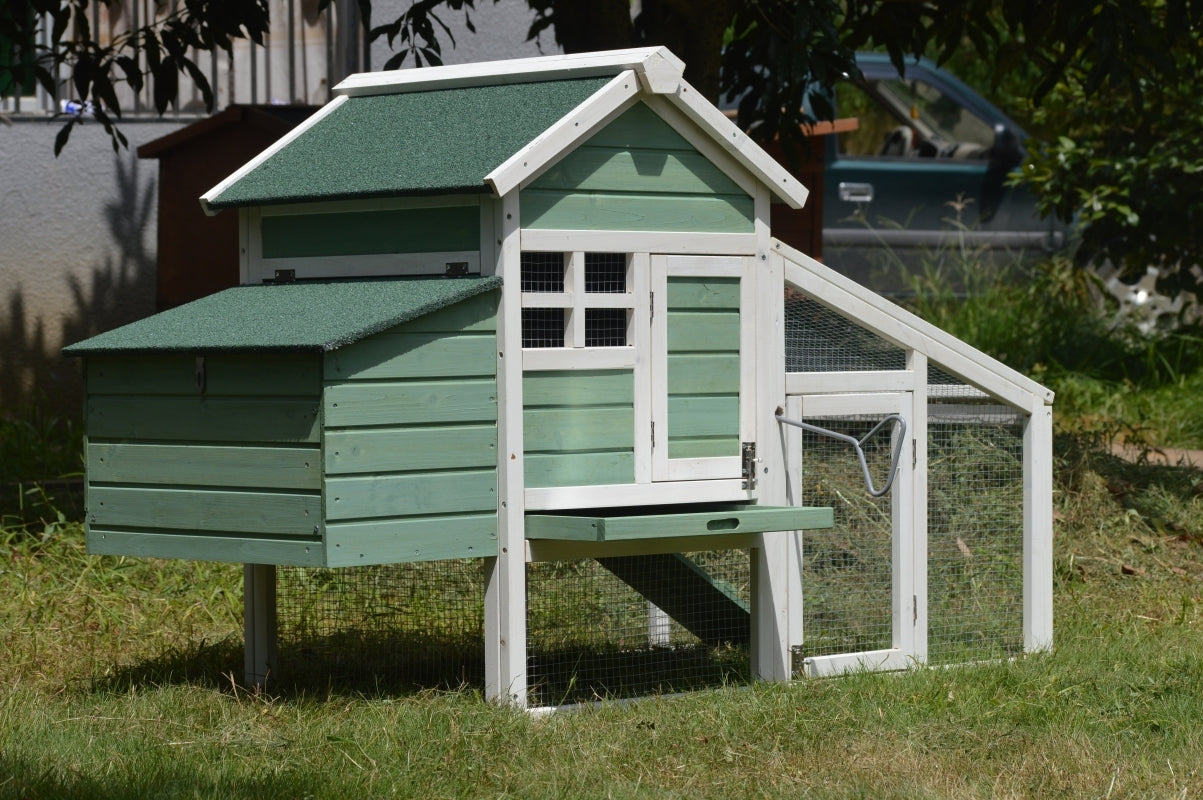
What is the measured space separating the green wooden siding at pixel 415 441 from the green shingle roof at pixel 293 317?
0.07 meters

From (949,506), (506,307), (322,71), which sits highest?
(322,71)

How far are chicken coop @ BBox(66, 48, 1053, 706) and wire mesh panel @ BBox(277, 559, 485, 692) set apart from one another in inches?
0.8

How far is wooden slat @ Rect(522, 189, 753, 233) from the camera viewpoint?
4645 mm

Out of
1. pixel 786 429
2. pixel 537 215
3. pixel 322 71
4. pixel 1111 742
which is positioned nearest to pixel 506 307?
pixel 537 215

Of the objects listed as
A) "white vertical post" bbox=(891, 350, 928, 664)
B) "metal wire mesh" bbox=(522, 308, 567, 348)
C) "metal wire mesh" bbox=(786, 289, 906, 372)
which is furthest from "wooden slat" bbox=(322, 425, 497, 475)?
"white vertical post" bbox=(891, 350, 928, 664)

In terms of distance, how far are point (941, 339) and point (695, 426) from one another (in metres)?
1.03

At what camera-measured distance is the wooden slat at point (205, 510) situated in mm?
4348

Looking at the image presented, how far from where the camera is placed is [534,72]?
494 cm

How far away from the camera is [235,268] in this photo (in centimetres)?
844

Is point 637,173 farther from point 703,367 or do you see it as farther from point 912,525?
point 912,525

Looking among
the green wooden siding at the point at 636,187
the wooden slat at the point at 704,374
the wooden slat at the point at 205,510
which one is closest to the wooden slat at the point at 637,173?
the green wooden siding at the point at 636,187

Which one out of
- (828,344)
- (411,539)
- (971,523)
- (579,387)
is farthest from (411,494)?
(971,523)

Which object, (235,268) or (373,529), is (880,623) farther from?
(235,268)

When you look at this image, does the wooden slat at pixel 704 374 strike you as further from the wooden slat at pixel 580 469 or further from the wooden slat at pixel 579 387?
the wooden slat at pixel 580 469
